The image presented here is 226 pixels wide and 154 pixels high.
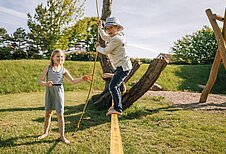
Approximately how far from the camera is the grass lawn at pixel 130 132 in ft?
12.6

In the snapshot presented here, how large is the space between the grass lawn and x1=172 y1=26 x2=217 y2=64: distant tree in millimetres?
13937

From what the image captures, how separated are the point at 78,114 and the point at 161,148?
8.24 feet

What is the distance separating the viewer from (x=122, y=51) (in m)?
3.96

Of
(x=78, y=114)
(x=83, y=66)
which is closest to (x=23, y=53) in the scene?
(x=83, y=66)

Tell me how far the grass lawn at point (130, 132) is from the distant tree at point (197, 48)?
45.7 ft

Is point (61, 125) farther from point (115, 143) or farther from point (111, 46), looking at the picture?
point (115, 143)

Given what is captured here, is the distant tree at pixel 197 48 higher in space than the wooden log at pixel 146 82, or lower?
higher

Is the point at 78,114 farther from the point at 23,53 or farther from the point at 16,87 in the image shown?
the point at 23,53

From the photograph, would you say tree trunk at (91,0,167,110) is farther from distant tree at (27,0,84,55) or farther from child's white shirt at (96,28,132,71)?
distant tree at (27,0,84,55)

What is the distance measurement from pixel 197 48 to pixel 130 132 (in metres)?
16.9

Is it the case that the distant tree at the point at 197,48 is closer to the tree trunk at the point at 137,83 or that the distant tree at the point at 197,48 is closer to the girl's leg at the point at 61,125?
the tree trunk at the point at 137,83

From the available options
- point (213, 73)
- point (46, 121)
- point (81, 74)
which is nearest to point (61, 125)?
point (46, 121)

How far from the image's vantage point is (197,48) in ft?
65.2

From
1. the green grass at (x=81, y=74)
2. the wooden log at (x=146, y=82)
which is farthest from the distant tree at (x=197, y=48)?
the wooden log at (x=146, y=82)
